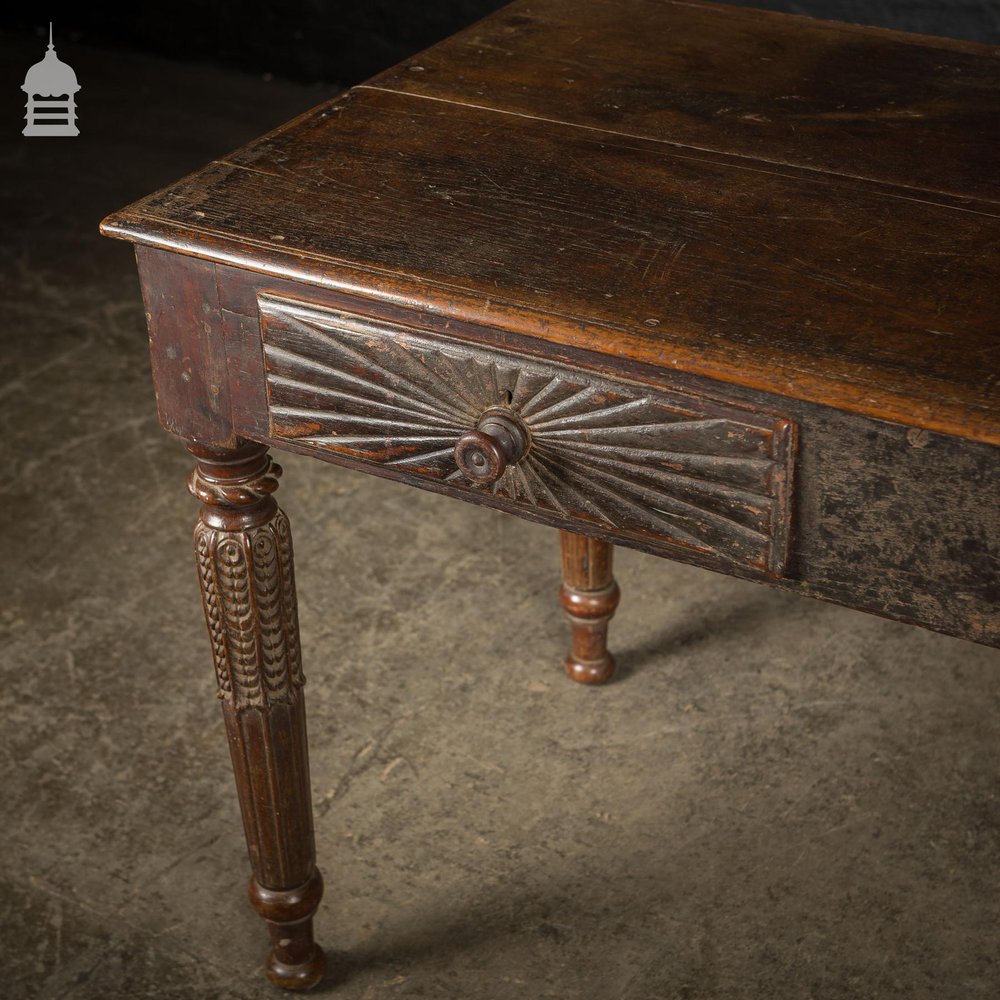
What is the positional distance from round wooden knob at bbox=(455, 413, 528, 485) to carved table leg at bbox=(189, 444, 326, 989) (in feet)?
0.82

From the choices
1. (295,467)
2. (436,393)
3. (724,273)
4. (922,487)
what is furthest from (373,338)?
(295,467)

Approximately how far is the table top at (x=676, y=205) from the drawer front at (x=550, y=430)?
0.04 m

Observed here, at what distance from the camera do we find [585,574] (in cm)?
180

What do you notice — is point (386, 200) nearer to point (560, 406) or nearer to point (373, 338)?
point (373, 338)

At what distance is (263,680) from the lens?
51.1 inches

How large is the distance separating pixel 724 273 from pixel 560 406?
0.16m

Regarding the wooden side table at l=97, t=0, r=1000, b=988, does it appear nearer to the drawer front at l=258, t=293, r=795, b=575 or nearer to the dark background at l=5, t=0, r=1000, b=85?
the drawer front at l=258, t=293, r=795, b=575

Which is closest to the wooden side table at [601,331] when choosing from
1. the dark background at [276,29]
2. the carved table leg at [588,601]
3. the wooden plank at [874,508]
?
the wooden plank at [874,508]

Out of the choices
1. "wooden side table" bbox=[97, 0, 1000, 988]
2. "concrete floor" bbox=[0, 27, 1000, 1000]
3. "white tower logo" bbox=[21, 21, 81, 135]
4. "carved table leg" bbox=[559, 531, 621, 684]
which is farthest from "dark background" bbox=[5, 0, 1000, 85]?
"wooden side table" bbox=[97, 0, 1000, 988]

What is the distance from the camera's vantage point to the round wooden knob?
1014mm

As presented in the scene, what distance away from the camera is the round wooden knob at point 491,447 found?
3.33 ft

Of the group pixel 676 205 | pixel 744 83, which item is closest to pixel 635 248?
pixel 676 205

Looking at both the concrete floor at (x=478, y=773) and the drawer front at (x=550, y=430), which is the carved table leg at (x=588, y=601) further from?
the drawer front at (x=550, y=430)

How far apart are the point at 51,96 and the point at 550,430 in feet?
11.1
